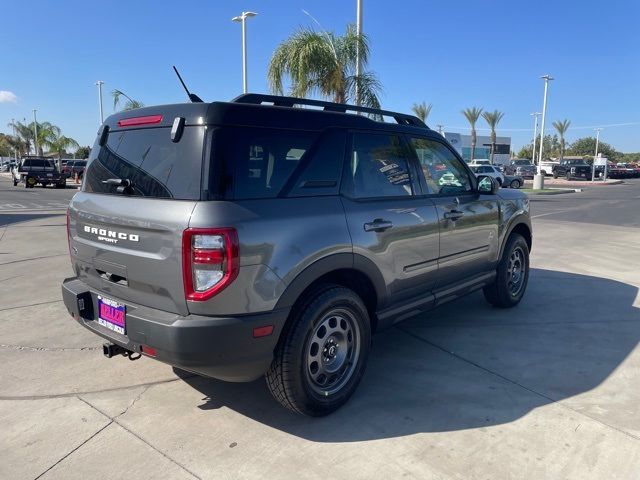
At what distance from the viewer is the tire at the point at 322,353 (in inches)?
117

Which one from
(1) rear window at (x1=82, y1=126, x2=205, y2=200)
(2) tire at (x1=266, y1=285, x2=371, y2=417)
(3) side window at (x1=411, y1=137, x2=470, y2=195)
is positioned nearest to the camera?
(1) rear window at (x1=82, y1=126, x2=205, y2=200)

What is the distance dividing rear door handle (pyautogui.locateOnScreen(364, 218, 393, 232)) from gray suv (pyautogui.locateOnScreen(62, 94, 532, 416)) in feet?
0.04

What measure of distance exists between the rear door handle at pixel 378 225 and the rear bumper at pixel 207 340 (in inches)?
34.3

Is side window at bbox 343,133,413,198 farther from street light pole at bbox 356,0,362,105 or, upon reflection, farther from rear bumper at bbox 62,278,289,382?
street light pole at bbox 356,0,362,105

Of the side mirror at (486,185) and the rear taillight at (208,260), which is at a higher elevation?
the side mirror at (486,185)

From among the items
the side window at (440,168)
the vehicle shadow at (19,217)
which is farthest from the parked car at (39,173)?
the side window at (440,168)

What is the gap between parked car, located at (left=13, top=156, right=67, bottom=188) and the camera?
2983 centimetres

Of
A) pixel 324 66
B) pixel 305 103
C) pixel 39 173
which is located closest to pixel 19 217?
pixel 324 66

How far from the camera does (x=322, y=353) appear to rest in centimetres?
325

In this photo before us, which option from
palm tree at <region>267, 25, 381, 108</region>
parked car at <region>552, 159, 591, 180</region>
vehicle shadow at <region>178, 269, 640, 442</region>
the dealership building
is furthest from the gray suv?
the dealership building

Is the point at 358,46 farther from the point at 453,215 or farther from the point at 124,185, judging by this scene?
the point at 124,185

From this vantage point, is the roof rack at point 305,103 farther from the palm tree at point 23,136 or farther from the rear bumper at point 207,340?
the palm tree at point 23,136

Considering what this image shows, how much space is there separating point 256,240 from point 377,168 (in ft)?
4.44

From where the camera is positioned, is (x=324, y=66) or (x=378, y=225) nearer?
(x=378, y=225)
